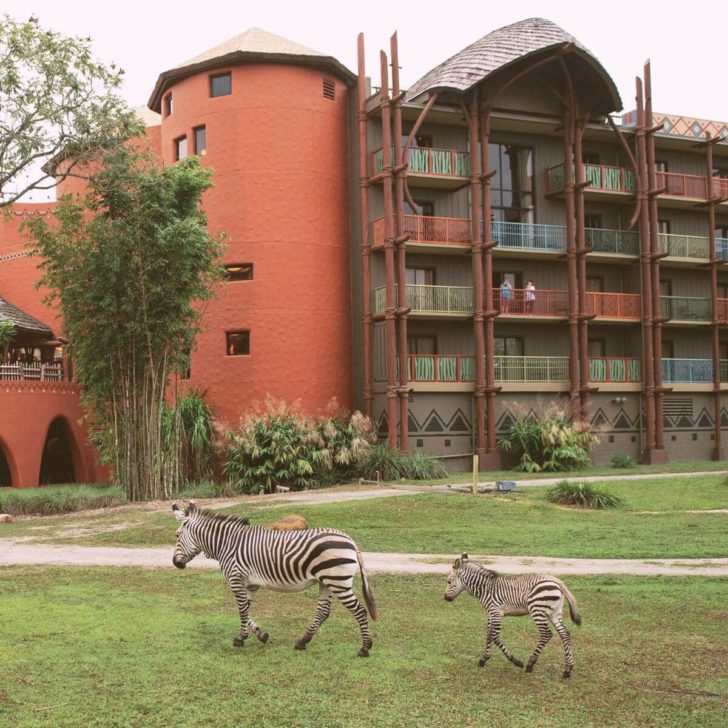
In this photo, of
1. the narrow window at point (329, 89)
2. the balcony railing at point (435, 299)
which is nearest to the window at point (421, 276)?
the balcony railing at point (435, 299)

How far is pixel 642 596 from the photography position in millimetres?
11266

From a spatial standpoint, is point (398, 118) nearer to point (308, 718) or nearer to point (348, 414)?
point (348, 414)

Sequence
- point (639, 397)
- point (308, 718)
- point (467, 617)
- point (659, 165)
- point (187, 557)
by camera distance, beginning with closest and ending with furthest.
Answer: point (308, 718)
point (187, 557)
point (467, 617)
point (639, 397)
point (659, 165)

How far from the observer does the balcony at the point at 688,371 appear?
34.7 m

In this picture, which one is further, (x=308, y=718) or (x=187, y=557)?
(x=187, y=557)

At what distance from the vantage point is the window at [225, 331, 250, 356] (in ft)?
100

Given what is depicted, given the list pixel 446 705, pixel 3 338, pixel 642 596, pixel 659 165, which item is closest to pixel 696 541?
pixel 642 596

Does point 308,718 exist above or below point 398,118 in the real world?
below

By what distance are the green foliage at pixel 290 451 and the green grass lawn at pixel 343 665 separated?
15.3 metres

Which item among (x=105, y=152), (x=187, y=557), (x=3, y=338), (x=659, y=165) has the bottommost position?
(x=187, y=557)

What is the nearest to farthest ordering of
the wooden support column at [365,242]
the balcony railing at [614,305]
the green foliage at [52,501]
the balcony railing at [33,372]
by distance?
the green foliage at [52,501] → the wooden support column at [365,242] → the balcony railing at [33,372] → the balcony railing at [614,305]

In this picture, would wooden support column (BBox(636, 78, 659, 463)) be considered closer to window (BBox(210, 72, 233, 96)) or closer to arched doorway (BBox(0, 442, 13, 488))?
window (BBox(210, 72, 233, 96))

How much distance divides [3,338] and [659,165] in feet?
81.6

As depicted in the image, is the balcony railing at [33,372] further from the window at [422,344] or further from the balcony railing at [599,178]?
the balcony railing at [599,178]
